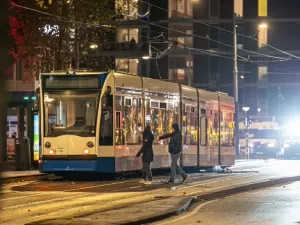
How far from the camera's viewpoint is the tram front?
70.4ft

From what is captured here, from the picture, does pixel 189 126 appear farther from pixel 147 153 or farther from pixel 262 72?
pixel 262 72

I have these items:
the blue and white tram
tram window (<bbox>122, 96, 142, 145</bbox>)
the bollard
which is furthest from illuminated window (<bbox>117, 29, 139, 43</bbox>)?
tram window (<bbox>122, 96, 142, 145</bbox>)

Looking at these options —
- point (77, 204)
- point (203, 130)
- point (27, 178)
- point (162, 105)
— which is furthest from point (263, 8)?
point (77, 204)

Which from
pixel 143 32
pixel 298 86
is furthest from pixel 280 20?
pixel 143 32

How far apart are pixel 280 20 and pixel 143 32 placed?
15.1 meters

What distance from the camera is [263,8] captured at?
74.2 m

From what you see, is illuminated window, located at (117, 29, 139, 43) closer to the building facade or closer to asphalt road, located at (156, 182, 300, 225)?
the building facade

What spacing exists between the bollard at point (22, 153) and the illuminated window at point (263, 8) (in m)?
Answer: 48.9

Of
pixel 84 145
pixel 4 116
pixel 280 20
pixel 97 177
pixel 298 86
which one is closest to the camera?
pixel 4 116

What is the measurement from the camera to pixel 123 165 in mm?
22297

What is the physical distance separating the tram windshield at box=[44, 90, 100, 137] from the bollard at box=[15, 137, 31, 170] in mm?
6778

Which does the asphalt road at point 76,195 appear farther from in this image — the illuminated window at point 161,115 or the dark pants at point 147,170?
the illuminated window at point 161,115

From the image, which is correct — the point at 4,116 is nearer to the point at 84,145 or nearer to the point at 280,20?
the point at 84,145

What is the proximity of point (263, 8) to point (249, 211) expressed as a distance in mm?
62229
